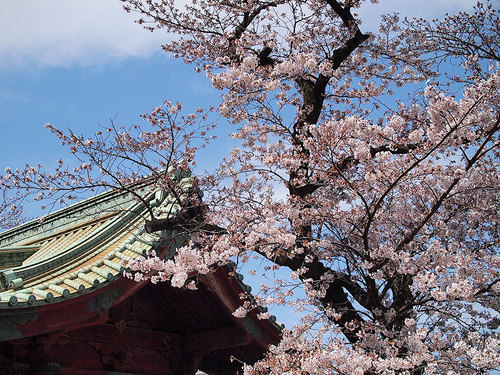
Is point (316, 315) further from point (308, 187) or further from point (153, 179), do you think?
point (153, 179)

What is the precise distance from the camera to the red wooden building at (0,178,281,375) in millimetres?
7285

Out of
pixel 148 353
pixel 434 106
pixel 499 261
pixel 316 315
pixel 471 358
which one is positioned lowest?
pixel 471 358

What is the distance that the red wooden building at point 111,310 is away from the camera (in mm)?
7285

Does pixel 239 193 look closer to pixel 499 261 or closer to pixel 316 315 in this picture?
pixel 316 315

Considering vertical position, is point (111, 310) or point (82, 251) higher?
point (82, 251)

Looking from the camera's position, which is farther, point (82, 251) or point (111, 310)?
point (111, 310)

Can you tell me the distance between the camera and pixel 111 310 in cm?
908

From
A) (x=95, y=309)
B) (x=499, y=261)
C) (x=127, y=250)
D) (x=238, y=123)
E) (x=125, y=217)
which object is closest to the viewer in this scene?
(x=499, y=261)

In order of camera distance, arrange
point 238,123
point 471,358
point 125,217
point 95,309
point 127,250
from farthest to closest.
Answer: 1. point 238,123
2. point 125,217
3. point 127,250
4. point 95,309
5. point 471,358

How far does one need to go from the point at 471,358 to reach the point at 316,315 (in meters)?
2.07

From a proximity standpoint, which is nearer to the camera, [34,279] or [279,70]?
[34,279]

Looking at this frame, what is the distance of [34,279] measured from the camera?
25.4 feet

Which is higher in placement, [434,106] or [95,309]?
[95,309]

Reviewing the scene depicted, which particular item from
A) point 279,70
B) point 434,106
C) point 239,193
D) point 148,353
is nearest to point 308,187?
point 239,193
